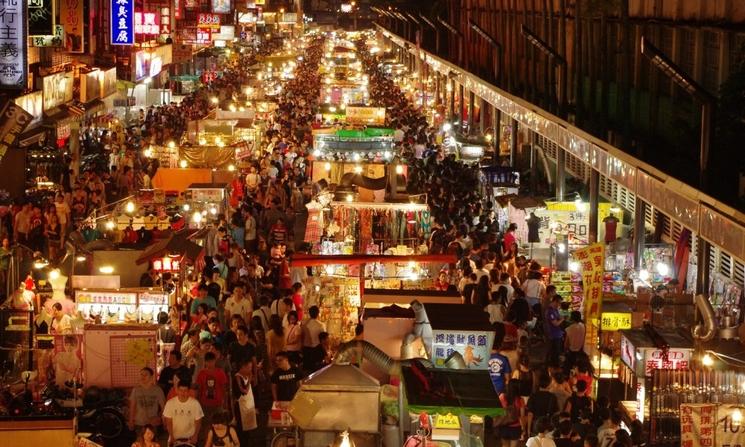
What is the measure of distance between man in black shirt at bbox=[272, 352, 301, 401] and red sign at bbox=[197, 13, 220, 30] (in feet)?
143

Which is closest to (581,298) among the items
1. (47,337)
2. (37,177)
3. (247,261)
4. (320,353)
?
(320,353)

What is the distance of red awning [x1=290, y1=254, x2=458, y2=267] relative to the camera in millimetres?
17875

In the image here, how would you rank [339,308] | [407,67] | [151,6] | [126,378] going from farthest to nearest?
[407,67] < [151,6] < [339,308] < [126,378]

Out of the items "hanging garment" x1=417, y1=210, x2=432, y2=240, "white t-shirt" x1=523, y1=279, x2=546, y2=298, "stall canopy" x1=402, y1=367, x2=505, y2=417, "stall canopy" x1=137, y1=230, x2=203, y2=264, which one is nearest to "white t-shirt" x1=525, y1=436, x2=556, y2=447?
"stall canopy" x1=402, y1=367, x2=505, y2=417

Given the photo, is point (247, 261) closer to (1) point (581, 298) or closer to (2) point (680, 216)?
(1) point (581, 298)

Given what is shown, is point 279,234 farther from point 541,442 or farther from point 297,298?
point 541,442

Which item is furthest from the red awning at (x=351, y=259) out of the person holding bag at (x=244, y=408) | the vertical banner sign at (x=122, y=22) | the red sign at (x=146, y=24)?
the red sign at (x=146, y=24)

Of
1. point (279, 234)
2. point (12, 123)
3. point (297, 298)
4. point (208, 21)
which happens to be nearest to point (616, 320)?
point (297, 298)

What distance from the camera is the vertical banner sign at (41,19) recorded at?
24.7 m

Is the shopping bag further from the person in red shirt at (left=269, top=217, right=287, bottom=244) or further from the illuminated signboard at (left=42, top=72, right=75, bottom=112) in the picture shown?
the illuminated signboard at (left=42, top=72, right=75, bottom=112)

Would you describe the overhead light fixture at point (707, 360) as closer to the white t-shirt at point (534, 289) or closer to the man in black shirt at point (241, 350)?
the man in black shirt at point (241, 350)

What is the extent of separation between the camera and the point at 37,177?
3092cm

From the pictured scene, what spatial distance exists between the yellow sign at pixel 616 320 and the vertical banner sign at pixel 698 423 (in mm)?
5153

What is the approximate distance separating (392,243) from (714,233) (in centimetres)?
947
